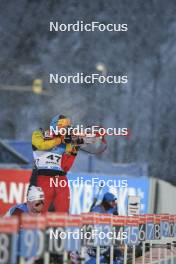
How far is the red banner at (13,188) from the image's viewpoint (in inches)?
287

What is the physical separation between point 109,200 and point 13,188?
5.81 feet

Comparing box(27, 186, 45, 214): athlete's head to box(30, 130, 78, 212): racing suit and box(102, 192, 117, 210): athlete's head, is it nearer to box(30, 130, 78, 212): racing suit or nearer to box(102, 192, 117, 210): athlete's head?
box(30, 130, 78, 212): racing suit

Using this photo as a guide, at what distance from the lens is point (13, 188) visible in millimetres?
7398

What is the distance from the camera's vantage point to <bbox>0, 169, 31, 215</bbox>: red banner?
23.9ft

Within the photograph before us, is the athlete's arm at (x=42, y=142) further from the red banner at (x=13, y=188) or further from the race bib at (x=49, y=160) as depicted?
the red banner at (x=13, y=188)

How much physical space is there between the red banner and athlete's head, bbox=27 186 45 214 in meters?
1.75

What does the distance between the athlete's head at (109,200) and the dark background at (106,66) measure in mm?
450

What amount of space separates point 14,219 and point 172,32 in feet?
13.0
